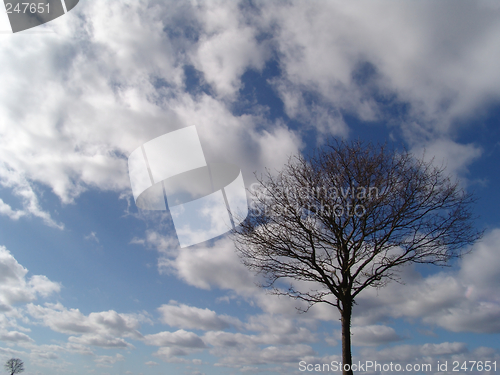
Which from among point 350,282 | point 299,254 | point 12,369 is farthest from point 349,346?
point 12,369

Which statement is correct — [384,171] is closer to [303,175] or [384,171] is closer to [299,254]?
[303,175]

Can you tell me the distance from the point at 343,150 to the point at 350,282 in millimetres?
4247

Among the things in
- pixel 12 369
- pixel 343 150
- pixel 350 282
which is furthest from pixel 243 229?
pixel 12 369

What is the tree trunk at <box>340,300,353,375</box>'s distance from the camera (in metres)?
8.03

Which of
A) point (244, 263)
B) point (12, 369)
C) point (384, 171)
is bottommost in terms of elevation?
point (12, 369)

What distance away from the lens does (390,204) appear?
927 cm

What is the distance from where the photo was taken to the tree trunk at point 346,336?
8031mm

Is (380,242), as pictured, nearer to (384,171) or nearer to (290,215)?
(384,171)

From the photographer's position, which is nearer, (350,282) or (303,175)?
(350,282)

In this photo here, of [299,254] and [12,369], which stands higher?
Result: [299,254]

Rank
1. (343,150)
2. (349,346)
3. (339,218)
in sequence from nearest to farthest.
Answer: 1. (349,346)
2. (339,218)
3. (343,150)

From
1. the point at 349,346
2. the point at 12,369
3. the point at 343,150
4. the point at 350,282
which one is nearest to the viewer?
the point at 349,346

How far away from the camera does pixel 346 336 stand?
8.32m

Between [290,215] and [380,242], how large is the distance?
2845 mm
